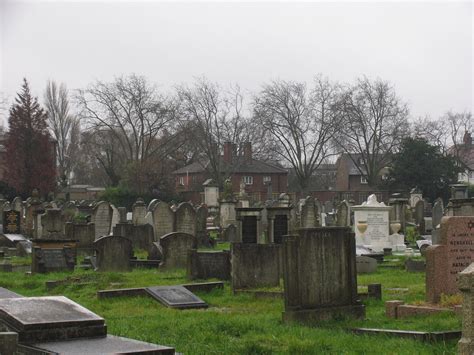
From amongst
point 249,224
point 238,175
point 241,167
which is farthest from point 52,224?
point 238,175

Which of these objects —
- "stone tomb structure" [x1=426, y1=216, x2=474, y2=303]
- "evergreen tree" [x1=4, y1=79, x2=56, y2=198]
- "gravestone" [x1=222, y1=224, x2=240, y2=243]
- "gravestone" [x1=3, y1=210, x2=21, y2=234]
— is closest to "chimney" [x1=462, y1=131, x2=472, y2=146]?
"evergreen tree" [x1=4, y1=79, x2=56, y2=198]

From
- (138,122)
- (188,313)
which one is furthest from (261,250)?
(138,122)

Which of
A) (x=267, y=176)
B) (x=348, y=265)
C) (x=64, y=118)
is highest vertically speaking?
(x=64, y=118)

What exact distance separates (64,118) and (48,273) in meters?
71.0

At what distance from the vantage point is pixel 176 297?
13.5m

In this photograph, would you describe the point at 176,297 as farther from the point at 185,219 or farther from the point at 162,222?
the point at 162,222

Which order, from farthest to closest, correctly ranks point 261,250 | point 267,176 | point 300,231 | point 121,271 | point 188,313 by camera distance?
point 267,176 → point 121,271 → point 261,250 → point 188,313 → point 300,231

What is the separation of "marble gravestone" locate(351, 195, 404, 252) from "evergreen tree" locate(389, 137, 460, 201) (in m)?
37.0

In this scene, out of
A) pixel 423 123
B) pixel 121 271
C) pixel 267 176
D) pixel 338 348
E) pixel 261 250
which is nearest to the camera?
pixel 338 348

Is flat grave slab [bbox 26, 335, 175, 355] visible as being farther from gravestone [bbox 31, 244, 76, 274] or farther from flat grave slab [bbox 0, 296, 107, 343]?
gravestone [bbox 31, 244, 76, 274]

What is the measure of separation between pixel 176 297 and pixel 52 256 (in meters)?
7.78

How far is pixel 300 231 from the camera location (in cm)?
1088

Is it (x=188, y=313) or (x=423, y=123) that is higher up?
(x=423, y=123)

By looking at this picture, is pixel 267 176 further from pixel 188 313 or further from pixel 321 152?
pixel 188 313
